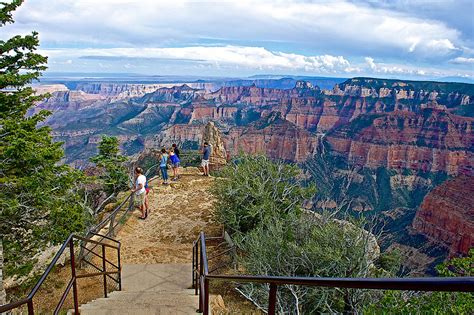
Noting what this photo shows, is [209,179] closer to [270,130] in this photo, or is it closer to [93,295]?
[93,295]

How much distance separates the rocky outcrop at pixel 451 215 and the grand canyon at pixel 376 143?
11 cm

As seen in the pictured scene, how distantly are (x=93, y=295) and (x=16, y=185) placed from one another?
327 cm

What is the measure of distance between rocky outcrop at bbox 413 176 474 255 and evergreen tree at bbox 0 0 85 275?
110ft

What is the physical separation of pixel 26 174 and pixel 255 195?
5.85 m

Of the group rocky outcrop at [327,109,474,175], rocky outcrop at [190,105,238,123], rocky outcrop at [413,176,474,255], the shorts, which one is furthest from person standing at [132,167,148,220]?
rocky outcrop at [190,105,238,123]

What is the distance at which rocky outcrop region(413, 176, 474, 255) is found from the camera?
33625 millimetres

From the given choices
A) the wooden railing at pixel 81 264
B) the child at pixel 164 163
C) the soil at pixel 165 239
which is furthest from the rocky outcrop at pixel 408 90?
the wooden railing at pixel 81 264

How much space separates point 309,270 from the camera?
7.65 meters

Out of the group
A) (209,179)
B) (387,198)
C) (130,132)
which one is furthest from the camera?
(130,132)

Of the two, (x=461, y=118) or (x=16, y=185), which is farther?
(x=461, y=118)

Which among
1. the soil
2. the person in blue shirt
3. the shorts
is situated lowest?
the soil

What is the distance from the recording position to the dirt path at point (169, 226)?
379 inches

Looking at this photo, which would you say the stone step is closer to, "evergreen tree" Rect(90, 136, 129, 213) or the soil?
the soil

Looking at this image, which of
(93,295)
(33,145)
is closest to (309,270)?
(93,295)
